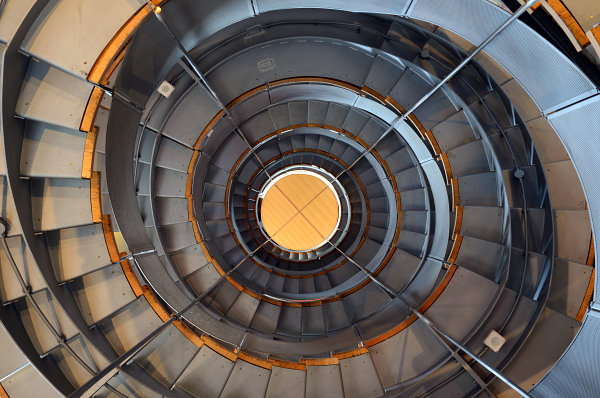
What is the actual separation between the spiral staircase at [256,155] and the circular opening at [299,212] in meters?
2.85

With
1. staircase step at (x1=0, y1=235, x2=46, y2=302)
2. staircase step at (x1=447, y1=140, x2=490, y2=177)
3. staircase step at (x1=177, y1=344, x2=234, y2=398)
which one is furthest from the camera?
staircase step at (x1=447, y1=140, x2=490, y2=177)

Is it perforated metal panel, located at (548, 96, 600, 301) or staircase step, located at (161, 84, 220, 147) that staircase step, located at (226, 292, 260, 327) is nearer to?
staircase step, located at (161, 84, 220, 147)

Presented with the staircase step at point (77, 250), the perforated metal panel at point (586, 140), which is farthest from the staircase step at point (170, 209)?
the perforated metal panel at point (586, 140)

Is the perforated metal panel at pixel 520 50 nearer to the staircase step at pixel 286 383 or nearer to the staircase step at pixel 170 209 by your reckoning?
the staircase step at pixel 170 209

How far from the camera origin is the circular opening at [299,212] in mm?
13828

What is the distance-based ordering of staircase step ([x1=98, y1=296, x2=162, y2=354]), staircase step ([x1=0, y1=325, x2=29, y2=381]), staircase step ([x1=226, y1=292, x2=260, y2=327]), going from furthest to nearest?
1. staircase step ([x1=226, y1=292, x2=260, y2=327])
2. staircase step ([x1=98, y1=296, x2=162, y2=354])
3. staircase step ([x1=0, y1=325, x2=29, y2=381])

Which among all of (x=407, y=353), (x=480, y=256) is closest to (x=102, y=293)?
(x=407, y=353)

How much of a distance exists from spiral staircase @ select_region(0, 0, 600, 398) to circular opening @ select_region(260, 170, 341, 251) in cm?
285

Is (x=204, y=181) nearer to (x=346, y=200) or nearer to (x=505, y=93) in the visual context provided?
(x=346, y=200)

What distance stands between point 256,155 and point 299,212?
3.71 m

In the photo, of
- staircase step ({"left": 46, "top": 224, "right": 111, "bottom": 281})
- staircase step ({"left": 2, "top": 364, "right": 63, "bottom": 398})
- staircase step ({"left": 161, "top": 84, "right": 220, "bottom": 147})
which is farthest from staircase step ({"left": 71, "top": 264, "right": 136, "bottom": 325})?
staircase step ({"left": 161, "top": 84, "right": 220, "bottom": 147})

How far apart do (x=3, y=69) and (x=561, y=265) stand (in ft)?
32.4

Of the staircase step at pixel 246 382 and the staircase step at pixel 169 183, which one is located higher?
the staircase step at pixel 169 183

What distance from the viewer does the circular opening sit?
45.4ft
